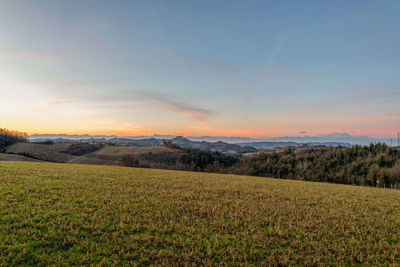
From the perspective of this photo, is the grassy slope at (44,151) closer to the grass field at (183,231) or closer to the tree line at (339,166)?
the tree line at (339,166)

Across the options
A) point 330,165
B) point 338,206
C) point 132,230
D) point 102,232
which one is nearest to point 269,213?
point 338,206

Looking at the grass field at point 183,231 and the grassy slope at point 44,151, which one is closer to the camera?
the grass field at point 183,231

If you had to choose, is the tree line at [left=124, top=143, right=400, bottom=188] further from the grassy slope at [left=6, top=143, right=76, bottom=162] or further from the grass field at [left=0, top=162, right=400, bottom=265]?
the grass field at [left=0, top=162, right=400, bottom=265]

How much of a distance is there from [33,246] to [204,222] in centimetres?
459

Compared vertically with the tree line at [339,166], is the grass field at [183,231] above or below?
above

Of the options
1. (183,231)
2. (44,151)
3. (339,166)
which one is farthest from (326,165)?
(44,151)

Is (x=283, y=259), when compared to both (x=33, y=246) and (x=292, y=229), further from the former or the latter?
(x=33, y=246)

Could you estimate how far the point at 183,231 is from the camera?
6.21 metres

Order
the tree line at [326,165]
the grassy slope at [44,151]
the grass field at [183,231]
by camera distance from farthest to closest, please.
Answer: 1. the grassy slope at [44,151]
2. the tree line at [326,165]
3. the grass field at [183,231]

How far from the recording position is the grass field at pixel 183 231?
4809 millimetres

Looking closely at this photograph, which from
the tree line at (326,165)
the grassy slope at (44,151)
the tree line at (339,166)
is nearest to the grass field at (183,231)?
the tree line at (326,165)

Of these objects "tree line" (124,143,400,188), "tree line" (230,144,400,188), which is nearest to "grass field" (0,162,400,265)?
"tree line" (124,143,400,188)

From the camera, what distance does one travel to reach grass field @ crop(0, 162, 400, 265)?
4.81 meters

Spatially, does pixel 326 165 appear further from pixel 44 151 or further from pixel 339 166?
pixel 44 151
